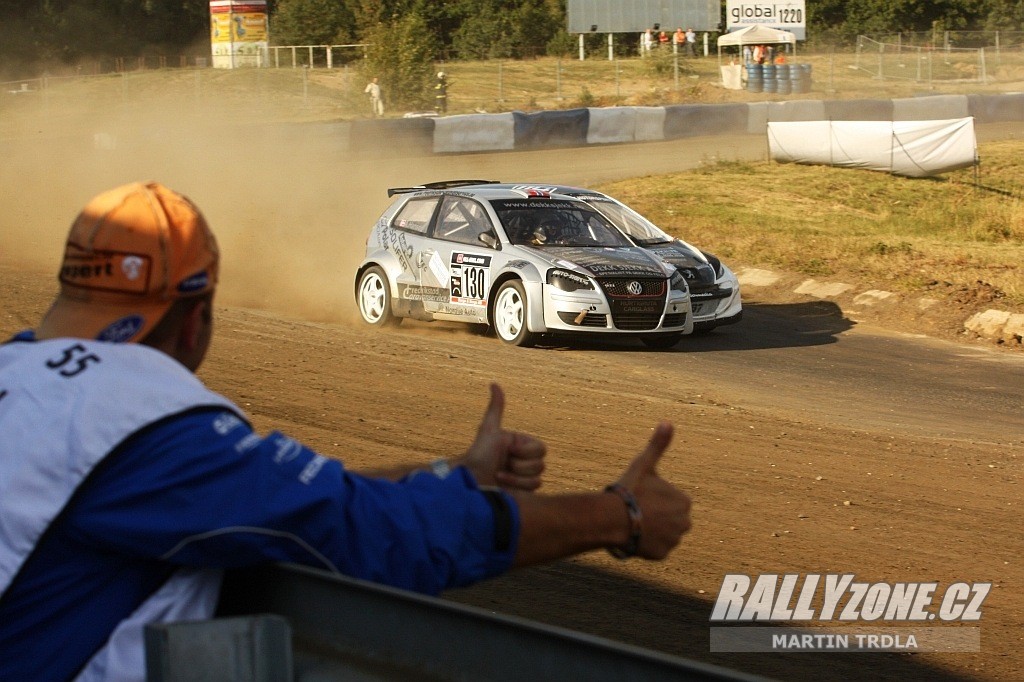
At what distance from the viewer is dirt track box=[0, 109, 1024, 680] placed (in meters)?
5.38

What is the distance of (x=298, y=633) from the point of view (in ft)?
6.38

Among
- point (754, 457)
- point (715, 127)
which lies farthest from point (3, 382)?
point (715, 127)

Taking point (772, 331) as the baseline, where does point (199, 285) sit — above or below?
above

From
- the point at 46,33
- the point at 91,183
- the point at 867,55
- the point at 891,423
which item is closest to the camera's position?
the point at 891,423

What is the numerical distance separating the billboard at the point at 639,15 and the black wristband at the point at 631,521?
66.2m

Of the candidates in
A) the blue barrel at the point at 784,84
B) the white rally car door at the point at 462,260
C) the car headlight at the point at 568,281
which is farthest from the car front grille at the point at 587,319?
the blue barrel at the point at 784,84

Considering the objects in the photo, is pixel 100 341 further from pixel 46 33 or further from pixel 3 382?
pixel 46 33

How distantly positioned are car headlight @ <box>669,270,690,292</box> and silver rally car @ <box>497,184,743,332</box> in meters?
0.30

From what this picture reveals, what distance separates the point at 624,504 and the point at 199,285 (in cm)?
86

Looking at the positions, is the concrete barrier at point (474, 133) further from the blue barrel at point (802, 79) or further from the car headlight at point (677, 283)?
the blue barrel at point (802, 79)

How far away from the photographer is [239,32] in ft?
186

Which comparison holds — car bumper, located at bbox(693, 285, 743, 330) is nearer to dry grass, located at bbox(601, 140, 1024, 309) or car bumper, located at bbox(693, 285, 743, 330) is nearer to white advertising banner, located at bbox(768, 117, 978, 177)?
dry grass, located at bbox(601, 140, 1024, 309)

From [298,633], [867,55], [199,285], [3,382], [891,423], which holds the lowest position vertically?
[891,423]

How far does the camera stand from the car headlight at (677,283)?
12.6 meters
